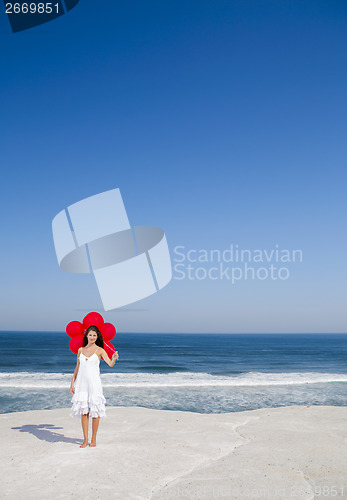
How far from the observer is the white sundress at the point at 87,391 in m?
6.25

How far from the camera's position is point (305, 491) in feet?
15.6

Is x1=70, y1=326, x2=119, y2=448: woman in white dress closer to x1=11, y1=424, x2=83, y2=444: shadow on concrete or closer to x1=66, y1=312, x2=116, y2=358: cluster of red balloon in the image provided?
x1=66, y1=312, x2=116, y2=358: cluster of red balloon

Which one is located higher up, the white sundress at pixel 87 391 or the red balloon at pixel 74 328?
the red balloon at pixel 74 328

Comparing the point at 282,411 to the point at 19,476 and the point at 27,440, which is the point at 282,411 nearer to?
the point at 27,440

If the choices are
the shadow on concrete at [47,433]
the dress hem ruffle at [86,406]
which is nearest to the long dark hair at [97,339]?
the dress hem ruffle at [86,406]

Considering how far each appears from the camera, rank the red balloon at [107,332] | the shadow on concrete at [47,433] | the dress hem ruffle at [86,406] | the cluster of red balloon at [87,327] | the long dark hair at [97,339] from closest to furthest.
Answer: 1. the dress hem ruffle at [86,406]
2. the long dark hair at [97,339]
3. the cluster of red balloon at [87,327]
4. the red balloon at [107,332]
5. the shadow on concrete at [47,433]

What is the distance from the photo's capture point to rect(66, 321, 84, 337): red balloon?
22.4ft

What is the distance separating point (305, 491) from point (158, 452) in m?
2.47

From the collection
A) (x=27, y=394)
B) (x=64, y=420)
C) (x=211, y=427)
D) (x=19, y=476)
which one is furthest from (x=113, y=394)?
(x=19, y=476)

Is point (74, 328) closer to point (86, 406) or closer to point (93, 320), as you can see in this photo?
point (93, 320)

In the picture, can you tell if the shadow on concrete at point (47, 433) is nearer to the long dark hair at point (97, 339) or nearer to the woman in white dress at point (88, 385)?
the woman in white dress at point (88, 385)

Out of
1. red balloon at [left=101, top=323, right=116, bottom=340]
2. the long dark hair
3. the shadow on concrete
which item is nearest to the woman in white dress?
the long dark hair

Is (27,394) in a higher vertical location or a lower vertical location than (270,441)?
lower

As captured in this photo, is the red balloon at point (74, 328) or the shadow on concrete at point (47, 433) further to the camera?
the shadow on concrete at point (47, 433)
